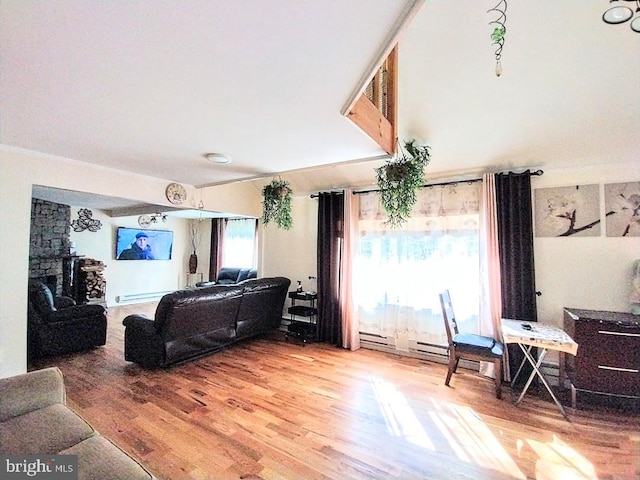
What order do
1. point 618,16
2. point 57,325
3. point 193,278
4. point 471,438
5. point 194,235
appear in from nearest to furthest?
point 618,16, point 471,438, point 57,325, point 193,278, point 194,235

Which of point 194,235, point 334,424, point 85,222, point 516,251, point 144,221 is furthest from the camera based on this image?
point 194,235

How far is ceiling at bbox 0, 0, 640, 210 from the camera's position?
1094 millimetres

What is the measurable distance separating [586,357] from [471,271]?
129cm

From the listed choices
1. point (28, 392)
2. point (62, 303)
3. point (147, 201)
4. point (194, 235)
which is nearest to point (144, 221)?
point (194, 235)

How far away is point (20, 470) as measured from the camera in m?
1.13

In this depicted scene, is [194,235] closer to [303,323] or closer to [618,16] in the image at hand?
[303,323]

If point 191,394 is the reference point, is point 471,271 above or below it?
above

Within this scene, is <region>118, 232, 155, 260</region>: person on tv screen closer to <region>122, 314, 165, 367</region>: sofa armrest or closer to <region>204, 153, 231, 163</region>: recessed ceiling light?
<region>122, 314, 165, 367</region>: sofa armrest

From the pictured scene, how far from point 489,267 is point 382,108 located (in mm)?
2237

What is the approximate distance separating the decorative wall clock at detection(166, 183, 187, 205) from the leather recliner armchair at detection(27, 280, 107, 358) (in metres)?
1.85

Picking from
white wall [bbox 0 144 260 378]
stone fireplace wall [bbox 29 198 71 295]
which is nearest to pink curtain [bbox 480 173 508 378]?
white wall [bbox 0 144 260 378]

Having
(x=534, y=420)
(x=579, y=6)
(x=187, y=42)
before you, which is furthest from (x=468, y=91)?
(x=534, y=420)

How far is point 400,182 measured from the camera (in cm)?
283

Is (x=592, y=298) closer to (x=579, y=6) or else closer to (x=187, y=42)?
(x=579, y=6)
